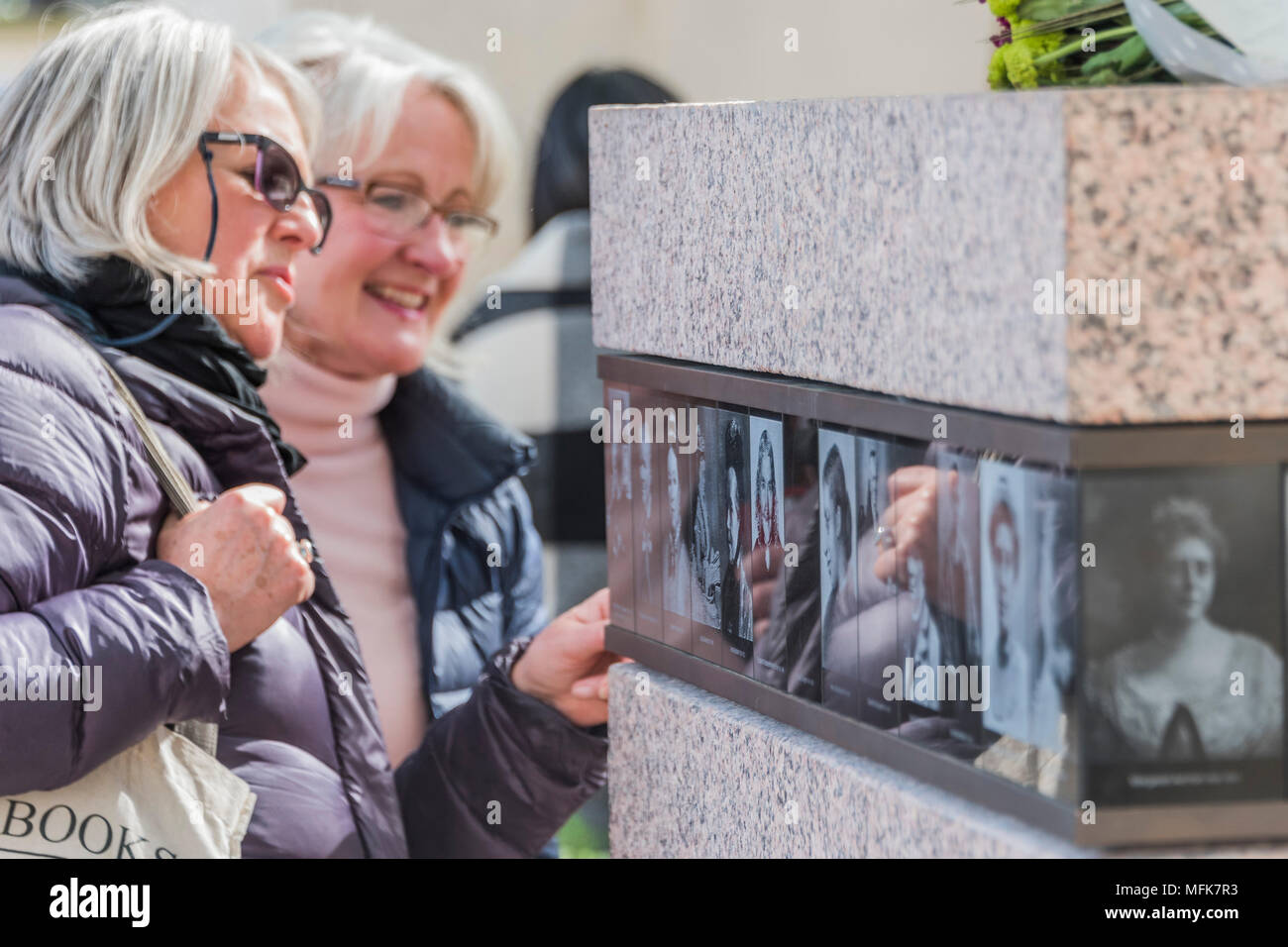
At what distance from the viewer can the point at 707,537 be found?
2291 mm

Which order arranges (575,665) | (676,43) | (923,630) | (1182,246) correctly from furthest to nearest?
(676,43) → (575,665) → (923,630) → (1182,246)

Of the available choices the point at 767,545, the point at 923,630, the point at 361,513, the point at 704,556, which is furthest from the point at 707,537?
the point at 361,513

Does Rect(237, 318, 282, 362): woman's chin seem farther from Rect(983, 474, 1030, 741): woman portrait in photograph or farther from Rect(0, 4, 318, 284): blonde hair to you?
Rect(983, 474, 1030, 741): woman portrait in photograph

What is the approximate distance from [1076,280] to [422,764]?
2.26 m

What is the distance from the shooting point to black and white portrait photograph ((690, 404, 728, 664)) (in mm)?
2258

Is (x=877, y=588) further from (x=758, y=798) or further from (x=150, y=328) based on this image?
(x=150, y=328)

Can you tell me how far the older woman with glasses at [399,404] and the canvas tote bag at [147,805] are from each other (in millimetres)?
1206

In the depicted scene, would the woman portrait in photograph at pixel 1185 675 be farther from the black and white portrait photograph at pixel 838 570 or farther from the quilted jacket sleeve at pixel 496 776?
the quilted jacket sleeve at pixel 496 776

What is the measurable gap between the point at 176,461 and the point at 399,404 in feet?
4.64

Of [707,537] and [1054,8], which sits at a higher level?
[1054,8]

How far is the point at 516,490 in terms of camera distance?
13.9ft
